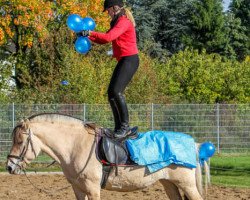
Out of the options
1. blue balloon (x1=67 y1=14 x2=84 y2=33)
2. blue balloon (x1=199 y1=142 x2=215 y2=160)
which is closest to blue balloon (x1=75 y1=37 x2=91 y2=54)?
blue balloon (x1=67 y1=14 x2=84 y2=33)

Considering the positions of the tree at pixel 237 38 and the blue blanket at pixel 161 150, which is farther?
the tree at pixel 237 38

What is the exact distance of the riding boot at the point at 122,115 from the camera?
8.73 meters

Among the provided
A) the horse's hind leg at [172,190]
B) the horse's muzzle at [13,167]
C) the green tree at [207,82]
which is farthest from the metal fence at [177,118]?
the horse's muzzle at [13,167]

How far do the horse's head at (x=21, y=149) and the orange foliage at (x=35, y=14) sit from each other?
2047cm

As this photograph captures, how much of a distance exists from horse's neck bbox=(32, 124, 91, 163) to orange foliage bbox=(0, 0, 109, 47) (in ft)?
66.9

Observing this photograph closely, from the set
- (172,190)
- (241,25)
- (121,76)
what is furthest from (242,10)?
(121,76)

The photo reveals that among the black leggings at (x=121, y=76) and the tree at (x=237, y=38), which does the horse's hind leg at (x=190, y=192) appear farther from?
the tree at (x=237, y=38)

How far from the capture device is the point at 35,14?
30484 millimetres

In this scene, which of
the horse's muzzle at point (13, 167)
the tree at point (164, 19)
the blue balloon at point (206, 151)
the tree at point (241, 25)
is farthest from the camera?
the tree at point (241, 25)

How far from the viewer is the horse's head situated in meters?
8.40

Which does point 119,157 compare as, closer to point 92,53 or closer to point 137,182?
point 137,182

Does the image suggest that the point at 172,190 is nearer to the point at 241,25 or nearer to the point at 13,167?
the point at 13,167

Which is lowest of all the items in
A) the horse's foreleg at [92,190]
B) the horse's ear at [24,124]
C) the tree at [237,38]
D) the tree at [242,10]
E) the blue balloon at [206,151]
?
the horse's foreleg at [92,190]

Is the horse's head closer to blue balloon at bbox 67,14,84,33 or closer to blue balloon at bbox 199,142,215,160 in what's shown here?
blue balloon at bbox 67,14,84,33
